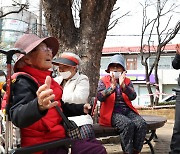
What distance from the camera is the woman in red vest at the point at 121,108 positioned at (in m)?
4.02

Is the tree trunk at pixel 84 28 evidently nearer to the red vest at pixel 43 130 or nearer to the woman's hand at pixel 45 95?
the red vest at pixel 43 130

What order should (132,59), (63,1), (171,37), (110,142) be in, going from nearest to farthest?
(63,1) → (110,142) → (171,37) → (132,59)

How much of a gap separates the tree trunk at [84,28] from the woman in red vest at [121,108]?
98cm

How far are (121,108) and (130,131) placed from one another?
1.23 ft

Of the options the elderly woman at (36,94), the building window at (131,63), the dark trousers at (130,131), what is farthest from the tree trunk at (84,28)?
the building window at (131,63)

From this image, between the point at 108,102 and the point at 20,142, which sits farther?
the point at 108,102

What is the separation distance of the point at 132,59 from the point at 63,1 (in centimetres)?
2916

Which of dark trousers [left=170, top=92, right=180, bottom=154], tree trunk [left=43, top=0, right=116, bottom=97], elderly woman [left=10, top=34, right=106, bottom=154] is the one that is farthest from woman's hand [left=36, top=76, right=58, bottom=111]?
tree trunk [left=43, top=0, right=116, bottom=97]

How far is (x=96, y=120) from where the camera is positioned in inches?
217

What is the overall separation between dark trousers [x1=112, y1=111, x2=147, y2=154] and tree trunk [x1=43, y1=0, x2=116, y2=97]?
1.32 m

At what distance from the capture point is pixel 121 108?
429cm

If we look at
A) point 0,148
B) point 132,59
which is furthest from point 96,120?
point 132,59

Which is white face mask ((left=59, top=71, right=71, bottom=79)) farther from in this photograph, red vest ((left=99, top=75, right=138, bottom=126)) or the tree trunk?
the tree trunk

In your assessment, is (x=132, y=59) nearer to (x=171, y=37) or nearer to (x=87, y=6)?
(x=171, y=37)
